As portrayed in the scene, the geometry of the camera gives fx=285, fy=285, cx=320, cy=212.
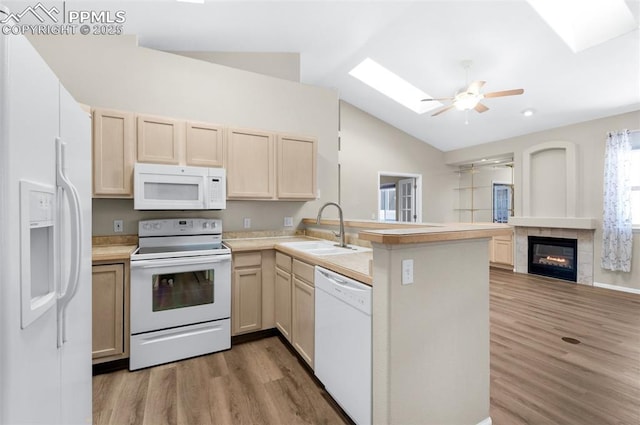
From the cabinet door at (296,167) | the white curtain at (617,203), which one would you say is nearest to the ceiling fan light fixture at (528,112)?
the white curtain at (617,203)

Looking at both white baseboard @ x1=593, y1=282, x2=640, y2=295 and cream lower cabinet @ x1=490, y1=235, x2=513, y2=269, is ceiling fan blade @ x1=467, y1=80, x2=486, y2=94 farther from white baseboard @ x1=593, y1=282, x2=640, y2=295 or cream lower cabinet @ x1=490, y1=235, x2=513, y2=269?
white baseboard @ x1=593, y1=282, x2=640, y2=295

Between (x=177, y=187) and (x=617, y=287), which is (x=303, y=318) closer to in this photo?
(x=177, y=187)

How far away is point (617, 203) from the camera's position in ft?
13.8

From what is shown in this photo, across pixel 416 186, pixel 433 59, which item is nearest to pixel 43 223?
pixel 433 59

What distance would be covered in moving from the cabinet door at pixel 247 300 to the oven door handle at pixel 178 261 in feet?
0.78

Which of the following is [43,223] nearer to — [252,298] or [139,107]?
[252,298]

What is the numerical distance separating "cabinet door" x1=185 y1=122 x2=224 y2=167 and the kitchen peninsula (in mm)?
2057

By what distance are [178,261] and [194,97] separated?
191cm

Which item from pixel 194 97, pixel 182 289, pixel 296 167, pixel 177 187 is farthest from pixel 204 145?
pixel 182 289

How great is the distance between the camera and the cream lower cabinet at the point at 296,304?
6.69 feet

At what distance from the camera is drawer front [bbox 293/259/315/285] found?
2033 millimetres

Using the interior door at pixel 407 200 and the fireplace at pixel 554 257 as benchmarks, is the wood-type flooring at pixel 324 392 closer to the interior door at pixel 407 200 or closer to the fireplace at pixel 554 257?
the fireplace at pixel 554 257

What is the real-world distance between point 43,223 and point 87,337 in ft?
2.58

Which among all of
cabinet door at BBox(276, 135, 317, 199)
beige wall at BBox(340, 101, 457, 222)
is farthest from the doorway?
cabinet door at BBox(276, 135, 317, 199)
